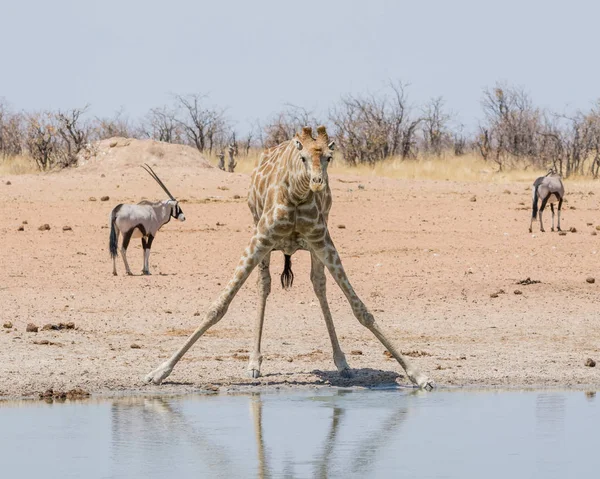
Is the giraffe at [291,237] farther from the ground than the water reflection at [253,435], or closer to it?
farther from the ground

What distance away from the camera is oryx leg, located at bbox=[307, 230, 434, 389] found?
8328 mm

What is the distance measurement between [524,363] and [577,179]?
60.8 ft

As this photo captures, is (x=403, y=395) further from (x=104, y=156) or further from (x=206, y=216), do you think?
(x=104, y=156)

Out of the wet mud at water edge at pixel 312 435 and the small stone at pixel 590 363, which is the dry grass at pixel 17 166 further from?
the wet mud at water edge at pixel 312 435

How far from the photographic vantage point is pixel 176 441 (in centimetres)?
680

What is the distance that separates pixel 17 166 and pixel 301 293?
55.6 feet

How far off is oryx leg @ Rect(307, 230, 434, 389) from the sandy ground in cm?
34

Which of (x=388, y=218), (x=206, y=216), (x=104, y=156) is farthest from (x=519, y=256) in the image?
(x=104, y=156)

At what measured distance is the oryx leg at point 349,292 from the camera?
27.3 feet

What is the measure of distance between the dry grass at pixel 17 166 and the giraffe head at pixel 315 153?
19.1 metres

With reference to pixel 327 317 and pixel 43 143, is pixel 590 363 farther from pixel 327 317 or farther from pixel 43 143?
pixel 43 143

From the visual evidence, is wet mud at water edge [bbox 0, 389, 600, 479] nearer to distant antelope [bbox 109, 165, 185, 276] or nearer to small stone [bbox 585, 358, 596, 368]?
small stone [bbox 585, 358, 596, 368]

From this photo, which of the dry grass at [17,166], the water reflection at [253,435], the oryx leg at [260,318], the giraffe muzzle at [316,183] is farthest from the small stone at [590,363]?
the dry grass at [17,166]

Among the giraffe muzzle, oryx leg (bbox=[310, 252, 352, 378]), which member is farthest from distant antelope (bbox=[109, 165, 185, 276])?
the giraffe muzzle
